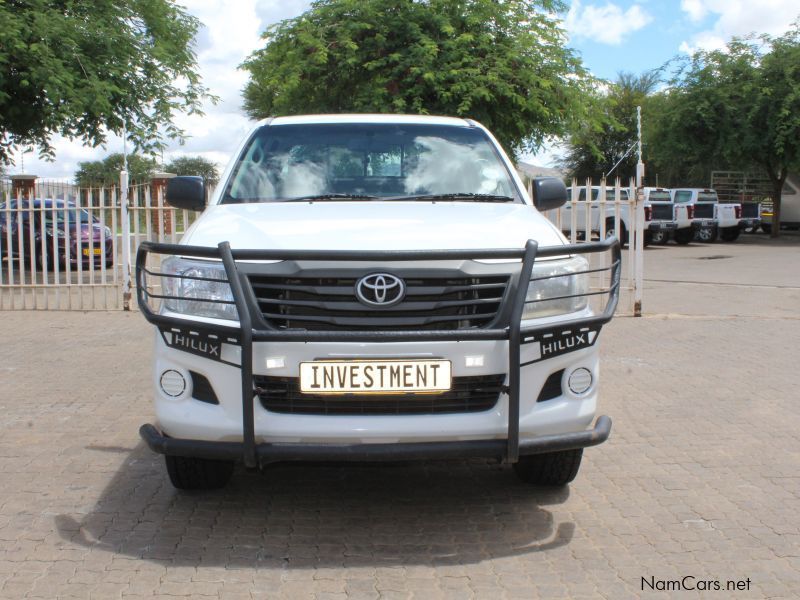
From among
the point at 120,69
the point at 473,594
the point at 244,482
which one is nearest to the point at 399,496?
the point at 244,482

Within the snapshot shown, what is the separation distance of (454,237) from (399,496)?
1456mm

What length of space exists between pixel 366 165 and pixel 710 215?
26989 mm

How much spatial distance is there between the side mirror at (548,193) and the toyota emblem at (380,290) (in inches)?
68.9

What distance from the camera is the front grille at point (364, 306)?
3.63 meters

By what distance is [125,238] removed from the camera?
456 inches

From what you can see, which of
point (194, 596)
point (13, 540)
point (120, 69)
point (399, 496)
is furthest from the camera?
point (120, 69)

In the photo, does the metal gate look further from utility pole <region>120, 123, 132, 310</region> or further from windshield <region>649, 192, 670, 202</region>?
windshield <region>649, 192, 670, 202</region>

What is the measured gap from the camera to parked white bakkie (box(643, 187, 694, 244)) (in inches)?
1118

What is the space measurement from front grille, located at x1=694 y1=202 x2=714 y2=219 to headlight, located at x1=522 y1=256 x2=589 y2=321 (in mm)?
27115

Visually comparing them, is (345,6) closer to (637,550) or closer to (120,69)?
(120,69)

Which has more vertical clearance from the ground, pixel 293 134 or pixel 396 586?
pixel 293 134

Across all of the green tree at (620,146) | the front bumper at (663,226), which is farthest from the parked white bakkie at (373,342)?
the green tree at (620,146)

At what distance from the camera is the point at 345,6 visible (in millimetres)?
20703

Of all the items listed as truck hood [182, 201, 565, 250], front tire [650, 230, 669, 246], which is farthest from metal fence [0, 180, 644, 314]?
front tire [650, 230, 669, 246]
